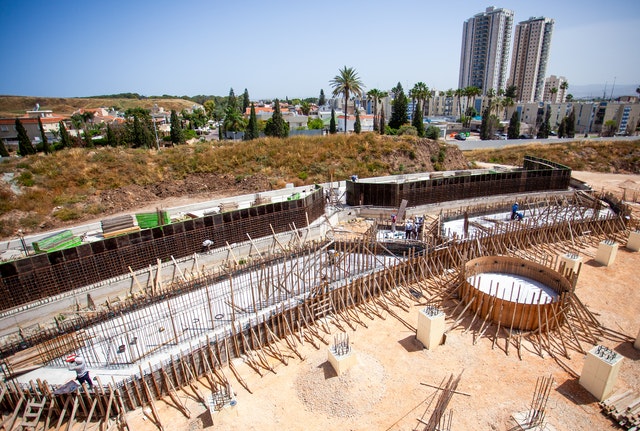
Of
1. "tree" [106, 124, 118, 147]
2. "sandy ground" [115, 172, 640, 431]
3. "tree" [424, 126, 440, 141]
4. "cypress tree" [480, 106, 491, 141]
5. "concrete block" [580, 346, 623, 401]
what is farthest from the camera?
"cypress tree" [480, 106, 491, 141]

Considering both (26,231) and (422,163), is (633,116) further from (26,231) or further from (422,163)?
(26,231)

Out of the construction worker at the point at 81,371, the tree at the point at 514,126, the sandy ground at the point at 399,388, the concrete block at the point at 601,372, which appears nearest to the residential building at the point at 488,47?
the tree at the point at 514,126

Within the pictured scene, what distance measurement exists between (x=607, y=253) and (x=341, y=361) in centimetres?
1500

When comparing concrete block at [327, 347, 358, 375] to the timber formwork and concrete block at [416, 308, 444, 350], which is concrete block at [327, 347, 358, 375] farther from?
concrete block at [416, 308, 444, 350]

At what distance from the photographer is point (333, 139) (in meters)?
34.8

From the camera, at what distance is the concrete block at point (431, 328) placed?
10.9 meters

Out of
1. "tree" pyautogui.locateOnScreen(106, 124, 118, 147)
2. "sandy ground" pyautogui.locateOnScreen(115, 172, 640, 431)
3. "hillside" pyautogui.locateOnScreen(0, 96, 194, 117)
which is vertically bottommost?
"sandy ground" pyautogui.locateOnScreen(115, 172, 640, 431)

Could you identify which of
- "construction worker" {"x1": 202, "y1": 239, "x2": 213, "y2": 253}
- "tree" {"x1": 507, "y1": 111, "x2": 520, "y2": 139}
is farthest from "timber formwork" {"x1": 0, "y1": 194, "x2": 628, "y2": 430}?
"tree" {"x1": 507, "y1": 111, "x2": 520, "y2": 139}

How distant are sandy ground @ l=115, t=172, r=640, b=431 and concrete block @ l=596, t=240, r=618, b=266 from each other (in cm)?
486

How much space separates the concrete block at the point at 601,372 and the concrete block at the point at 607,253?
9.38 metres

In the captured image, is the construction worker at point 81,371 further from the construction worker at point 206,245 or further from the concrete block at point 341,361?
the construction worker at point 206,245

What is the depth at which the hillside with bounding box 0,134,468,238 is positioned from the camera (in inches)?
885

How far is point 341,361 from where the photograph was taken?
978cm

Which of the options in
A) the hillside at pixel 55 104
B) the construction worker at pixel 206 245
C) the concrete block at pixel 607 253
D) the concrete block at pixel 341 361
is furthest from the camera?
A: the hillside at pixel 55 104
